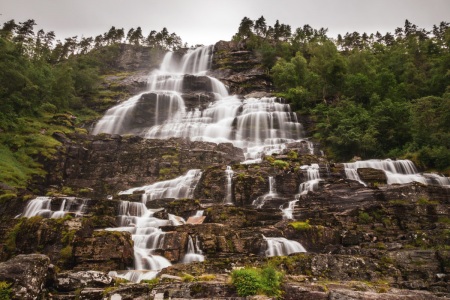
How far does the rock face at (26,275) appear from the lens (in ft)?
27.5

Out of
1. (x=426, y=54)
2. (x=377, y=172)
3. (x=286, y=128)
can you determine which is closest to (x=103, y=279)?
(x=377, y=172)

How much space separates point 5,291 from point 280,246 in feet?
38.1

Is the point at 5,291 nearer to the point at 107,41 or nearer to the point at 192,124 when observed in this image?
the point at 192,124

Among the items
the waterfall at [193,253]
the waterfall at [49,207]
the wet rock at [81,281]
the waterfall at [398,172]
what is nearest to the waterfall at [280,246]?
the waterfall at [193,253]

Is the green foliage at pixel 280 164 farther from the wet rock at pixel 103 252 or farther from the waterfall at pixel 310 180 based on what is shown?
the wet rock at pixel 103 252

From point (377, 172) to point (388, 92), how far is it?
21.1 meters

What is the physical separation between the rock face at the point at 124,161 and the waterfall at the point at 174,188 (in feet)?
9.25

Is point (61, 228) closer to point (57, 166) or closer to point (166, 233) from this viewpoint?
point (166, 233)

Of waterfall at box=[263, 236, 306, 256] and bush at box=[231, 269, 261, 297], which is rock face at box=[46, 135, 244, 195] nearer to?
waterfall at box=[263, 236, 306, 256]

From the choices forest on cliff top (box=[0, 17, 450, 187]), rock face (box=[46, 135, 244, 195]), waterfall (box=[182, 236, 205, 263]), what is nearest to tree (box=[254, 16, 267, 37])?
forest on cliff top (box=[0, 17, 450, 187])

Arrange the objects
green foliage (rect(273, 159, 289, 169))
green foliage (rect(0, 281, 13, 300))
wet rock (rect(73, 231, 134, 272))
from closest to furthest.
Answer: green foliage (rect(0, 281, 13, 300)) → wet rock (rect(73, 231, 134, 272)) → green foliage (rect(273, 159, 289, 169))

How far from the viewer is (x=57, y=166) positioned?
3234cm

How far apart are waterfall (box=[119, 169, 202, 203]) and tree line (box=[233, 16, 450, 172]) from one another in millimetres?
15814

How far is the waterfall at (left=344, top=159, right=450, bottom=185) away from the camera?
25.1 m
